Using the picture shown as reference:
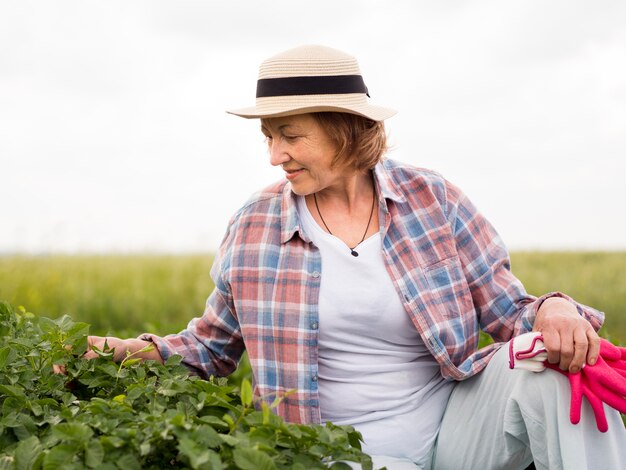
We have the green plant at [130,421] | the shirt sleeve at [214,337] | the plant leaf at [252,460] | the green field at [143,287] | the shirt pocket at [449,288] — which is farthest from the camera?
the green field at [143,287]

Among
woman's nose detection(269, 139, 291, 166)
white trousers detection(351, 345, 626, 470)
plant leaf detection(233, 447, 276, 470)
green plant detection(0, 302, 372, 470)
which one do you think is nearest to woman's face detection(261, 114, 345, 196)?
woman's nose detection(269, 139, 291, 166)

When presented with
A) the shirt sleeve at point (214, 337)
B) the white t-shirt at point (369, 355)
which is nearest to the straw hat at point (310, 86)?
the white t-shirt at point (369, 355)

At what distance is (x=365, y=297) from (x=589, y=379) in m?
0.65

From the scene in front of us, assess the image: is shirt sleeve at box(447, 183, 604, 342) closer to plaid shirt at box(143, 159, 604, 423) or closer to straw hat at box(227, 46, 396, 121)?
plaid shirt at box(143, 159, 604, 423)

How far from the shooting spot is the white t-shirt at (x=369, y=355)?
8.14 ft

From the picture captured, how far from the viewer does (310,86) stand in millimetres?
2490

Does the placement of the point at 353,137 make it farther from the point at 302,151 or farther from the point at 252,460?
the point at 252,460

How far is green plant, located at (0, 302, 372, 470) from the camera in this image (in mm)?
1728

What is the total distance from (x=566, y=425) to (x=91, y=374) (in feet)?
4.30

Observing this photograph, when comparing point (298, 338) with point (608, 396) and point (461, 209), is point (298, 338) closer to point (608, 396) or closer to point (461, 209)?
point (461, 209)

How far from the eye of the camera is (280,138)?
8.11ft

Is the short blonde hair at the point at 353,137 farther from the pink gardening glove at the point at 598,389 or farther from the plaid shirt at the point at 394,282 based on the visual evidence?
the pink gardening glove at the point at 598,389

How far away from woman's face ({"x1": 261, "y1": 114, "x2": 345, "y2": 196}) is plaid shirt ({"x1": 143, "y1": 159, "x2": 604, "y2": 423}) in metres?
0.16

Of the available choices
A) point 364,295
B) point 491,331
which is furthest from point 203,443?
point 491,331
